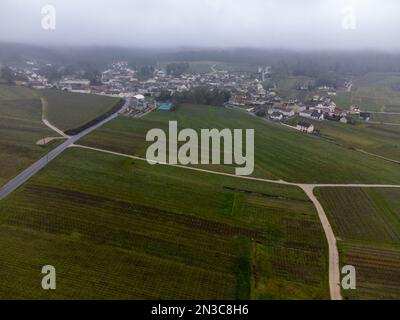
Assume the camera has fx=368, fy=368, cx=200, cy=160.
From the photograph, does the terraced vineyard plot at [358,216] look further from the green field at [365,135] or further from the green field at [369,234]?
the green field at [365,135]

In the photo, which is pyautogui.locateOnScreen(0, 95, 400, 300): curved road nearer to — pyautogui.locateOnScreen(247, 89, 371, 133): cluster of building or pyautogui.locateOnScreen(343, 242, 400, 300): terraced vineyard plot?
pyautogui.locateOnScreen(343, 242, 400, 300): terraced vineyard plot

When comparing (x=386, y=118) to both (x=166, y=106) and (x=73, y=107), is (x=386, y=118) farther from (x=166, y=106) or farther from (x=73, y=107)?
(x=73, y=107)

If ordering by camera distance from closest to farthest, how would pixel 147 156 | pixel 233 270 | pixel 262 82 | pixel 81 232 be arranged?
pixel 233 270
pixel 81 232
pixel 147 156
pixel 262 82

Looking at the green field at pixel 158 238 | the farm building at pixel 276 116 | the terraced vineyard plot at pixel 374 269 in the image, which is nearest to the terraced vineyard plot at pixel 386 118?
the farm building at pixel 276 116

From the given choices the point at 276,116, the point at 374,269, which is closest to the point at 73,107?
the point at 276,116

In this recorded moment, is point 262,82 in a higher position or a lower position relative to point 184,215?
higher

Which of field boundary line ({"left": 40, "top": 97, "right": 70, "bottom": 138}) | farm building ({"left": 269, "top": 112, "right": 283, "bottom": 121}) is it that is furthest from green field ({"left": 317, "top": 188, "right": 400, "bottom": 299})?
farm building ({"left": 269, "top": 112, "right": 283, "bottom": 121})
